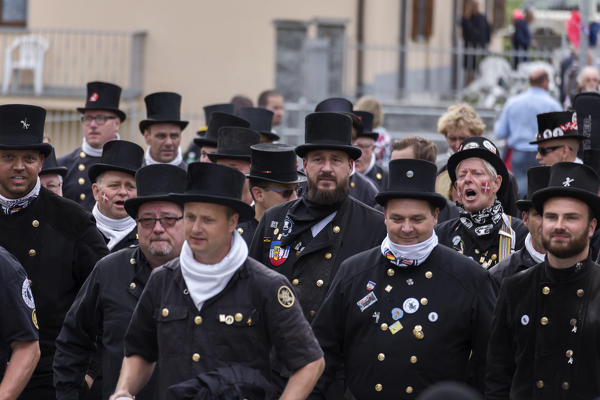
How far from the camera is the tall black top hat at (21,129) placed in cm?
816

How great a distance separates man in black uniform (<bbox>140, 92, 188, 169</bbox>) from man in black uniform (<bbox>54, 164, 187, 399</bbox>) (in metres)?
3.77

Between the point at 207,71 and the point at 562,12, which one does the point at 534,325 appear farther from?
the point at 562,12

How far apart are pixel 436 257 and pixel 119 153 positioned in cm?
279

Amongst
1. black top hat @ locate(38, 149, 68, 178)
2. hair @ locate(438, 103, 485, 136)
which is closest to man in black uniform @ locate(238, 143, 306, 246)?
black top hat @ locate(38, 149, 68, 178)

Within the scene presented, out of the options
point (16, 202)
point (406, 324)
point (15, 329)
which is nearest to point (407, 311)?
point (406, 324)

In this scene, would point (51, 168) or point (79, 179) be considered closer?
point (51, 168)

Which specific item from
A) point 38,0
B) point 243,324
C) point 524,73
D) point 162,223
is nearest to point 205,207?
point 243,324

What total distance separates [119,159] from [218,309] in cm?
301

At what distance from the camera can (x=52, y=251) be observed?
813 cm

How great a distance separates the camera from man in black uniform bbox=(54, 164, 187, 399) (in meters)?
7.15

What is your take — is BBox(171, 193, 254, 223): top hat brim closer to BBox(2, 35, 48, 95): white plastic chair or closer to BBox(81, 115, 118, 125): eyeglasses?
BBox(81, 115, 118, 125): eyeglasses

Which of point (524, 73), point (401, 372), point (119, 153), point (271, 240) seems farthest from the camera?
point (524, 73)

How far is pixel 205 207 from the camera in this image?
608 cm

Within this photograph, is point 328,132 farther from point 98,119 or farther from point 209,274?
point 98,119
